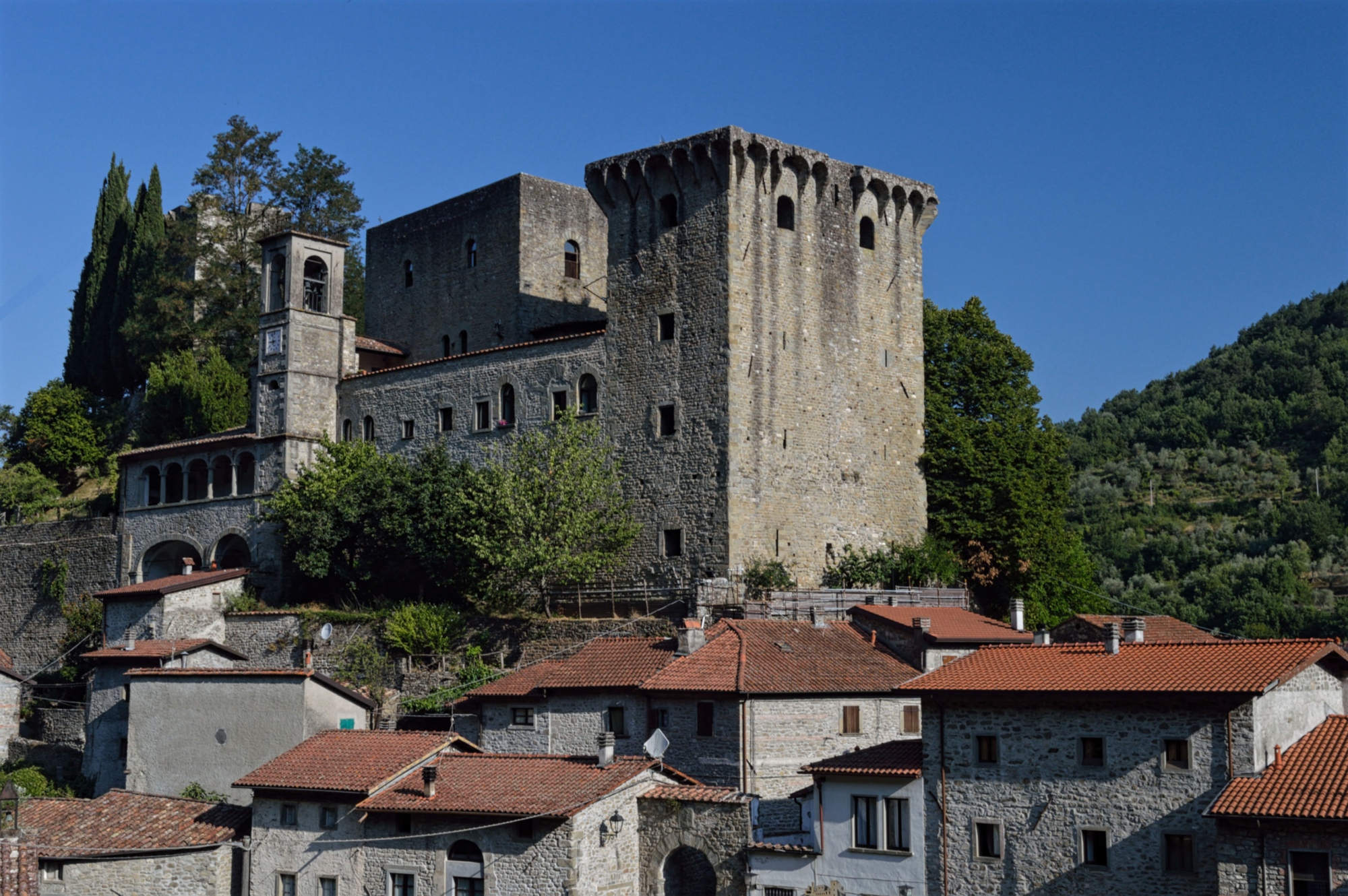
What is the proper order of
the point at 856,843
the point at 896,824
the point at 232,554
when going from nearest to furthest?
the point at 896,824, the point at 856,843, the point at 232,554

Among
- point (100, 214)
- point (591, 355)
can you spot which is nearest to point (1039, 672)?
point (591, 355)

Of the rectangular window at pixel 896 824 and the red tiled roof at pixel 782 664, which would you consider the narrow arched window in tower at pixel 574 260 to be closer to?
the red tiled roof at pixel 782 664

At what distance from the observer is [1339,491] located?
8062 cm

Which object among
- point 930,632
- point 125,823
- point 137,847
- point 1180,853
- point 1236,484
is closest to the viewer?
point 1180,853

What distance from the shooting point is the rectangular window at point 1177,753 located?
26.1 meters

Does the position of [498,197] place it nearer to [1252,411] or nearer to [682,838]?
[682,838]

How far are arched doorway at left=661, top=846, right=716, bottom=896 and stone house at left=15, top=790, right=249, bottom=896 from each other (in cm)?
889

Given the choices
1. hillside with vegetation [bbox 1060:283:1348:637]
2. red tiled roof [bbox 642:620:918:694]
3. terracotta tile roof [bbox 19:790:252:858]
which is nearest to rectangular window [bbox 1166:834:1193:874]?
red tiled roof [bbox 642:620:918:694]

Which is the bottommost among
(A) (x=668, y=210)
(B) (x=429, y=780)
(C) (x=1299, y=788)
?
(B) (x=429, y=780)

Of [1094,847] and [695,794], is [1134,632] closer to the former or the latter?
[1094,847]

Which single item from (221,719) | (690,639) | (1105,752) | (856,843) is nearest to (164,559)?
(221,719)

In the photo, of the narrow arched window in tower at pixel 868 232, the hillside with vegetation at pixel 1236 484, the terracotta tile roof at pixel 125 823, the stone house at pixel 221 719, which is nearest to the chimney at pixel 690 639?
A: the stone house at pixel 221 719

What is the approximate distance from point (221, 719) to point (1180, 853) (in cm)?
2152

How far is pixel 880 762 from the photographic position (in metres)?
29.2
